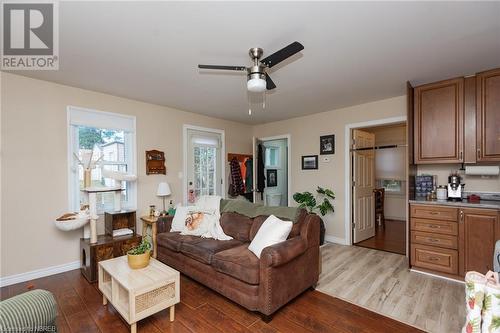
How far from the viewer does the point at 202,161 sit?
15.6 ft

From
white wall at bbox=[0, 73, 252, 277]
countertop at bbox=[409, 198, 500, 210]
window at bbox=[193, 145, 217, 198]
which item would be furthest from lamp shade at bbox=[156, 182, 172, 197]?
countertop at bbox=[409, 198, 500, 210]

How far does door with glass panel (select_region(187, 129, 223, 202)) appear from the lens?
4.54m

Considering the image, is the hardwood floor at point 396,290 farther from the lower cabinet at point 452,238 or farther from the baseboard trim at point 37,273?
the baseboard trim at point 37,273

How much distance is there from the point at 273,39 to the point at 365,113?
2.62 m


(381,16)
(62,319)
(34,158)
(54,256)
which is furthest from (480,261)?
(34,158)

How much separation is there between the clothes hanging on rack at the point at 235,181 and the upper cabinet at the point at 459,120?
320 centimetres

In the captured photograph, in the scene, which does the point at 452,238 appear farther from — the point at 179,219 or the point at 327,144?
the point at 179,219

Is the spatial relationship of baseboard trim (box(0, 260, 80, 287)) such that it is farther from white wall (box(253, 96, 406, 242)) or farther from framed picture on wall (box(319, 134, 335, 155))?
framed picture on wall (box(319, 134, 335, 155))

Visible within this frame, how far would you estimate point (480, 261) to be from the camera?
2604 millimetres

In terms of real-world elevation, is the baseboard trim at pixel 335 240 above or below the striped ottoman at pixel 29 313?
below

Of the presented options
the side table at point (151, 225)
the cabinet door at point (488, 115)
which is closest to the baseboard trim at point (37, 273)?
the side table at point (151, 225)

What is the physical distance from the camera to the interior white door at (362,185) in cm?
423

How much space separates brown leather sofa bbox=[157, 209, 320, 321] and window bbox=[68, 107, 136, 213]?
125cm

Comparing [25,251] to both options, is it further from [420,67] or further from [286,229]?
[420,67]
